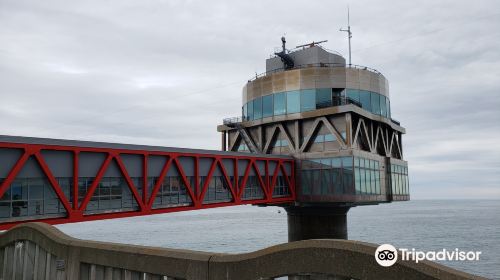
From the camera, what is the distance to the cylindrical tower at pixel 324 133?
44969 millimetres

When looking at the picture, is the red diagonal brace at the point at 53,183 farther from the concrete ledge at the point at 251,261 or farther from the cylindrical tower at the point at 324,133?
the cylindrical tower at the point at 324,133

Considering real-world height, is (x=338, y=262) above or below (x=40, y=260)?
above

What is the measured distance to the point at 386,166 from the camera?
51.4 m

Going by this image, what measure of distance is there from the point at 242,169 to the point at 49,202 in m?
18.5

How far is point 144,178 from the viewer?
28234 mm

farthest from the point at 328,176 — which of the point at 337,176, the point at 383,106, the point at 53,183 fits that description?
the point at 53,183

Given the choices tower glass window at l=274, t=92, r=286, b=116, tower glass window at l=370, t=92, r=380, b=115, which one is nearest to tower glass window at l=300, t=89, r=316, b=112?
tower glass window at l=274, t=92, r=286, b=116

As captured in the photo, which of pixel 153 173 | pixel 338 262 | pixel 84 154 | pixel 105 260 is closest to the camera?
pixel 338 262

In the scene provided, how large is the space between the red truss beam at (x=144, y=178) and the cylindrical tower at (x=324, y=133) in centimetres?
574

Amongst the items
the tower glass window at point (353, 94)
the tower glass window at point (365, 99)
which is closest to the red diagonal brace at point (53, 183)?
the tower glass window at point (353, 94)

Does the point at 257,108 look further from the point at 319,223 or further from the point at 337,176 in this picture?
the point at 319,223

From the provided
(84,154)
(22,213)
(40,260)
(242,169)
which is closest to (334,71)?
(242,169)

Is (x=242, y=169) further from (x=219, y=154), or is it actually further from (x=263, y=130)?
(x=263, y=130)

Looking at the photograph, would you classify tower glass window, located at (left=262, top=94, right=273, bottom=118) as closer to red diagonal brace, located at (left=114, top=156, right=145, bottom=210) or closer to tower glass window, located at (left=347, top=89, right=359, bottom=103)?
tower glass window, located at (left=347, top=89, right=359, bottom=103)
